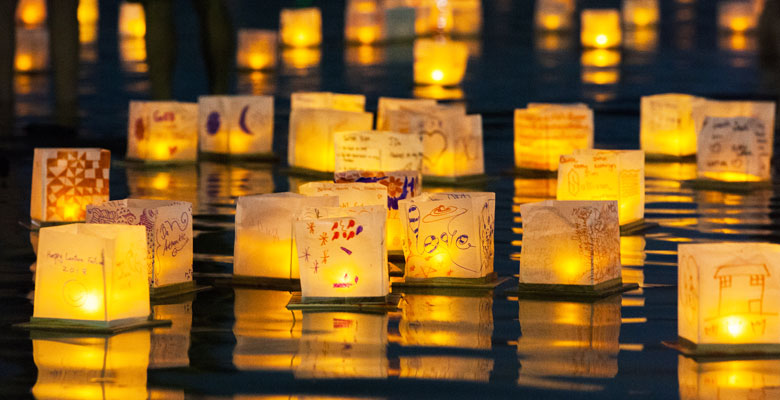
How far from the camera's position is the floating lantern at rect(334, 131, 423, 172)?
1547cm

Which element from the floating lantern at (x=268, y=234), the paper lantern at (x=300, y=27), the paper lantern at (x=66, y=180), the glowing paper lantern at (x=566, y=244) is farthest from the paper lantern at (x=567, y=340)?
the paper lantern at (x=300, y=27)

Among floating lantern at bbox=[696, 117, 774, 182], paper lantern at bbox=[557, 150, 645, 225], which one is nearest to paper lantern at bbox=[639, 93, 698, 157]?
floating lantern at bbox=[696, 117, 774, 182]

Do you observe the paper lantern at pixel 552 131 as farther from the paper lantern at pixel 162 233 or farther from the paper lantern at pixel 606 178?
the paper lantern at pixel 162 233

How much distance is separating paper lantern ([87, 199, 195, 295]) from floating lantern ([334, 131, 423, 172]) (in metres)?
4.10

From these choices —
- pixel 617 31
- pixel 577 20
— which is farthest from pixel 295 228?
pixel 577 20

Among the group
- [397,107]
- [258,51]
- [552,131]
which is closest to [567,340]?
[552,131]

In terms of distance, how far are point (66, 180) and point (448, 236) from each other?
4.29 metres

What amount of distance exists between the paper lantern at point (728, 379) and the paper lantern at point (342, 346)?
1.68 meters

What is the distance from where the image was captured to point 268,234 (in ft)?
38.3

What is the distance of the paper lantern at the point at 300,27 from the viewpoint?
4000 centimetres

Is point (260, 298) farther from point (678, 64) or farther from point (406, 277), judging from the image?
point (678, 64)

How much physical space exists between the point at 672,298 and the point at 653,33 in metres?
35.3

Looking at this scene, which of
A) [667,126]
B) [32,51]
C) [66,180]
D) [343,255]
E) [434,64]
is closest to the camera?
[343,255]

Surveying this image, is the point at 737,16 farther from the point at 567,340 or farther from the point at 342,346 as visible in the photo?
the point at 342,346
